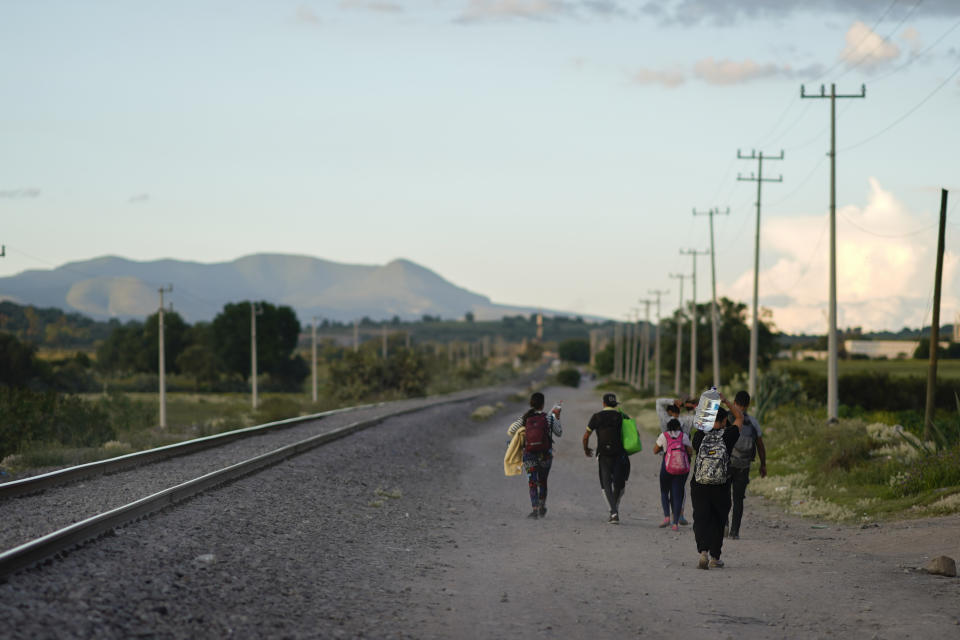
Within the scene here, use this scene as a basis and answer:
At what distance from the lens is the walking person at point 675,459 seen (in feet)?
49.8

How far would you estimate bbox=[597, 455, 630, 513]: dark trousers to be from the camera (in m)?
16.1

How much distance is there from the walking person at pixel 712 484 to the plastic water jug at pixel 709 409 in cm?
6

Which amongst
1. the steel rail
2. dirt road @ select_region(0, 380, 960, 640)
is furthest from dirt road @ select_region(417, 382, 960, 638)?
the steel rail

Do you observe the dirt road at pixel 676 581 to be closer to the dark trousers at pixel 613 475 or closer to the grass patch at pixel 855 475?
the dark trousers at pixel 613 475

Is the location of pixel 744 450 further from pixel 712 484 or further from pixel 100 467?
pixel 100 467

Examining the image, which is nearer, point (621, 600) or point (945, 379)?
point (621, 600)

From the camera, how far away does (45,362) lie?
6188cm

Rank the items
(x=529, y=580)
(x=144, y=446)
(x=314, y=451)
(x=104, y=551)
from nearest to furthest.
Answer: (x=104, y=551) < (x=529, y=580) < (x=314, y=451) < (x=144, y=446)

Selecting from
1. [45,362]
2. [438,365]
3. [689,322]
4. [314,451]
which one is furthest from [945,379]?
[438,365]

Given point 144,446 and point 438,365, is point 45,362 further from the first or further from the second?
point 438,365

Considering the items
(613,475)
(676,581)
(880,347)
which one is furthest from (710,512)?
(880,347)

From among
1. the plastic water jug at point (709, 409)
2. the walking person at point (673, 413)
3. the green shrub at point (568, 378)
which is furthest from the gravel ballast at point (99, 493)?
the green shrub at point (568, 378)

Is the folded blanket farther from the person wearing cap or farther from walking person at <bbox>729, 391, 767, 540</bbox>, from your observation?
walking person at <bbox>729, 391, 767, 540</bbox>

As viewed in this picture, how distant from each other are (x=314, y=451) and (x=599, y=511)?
334 inches
